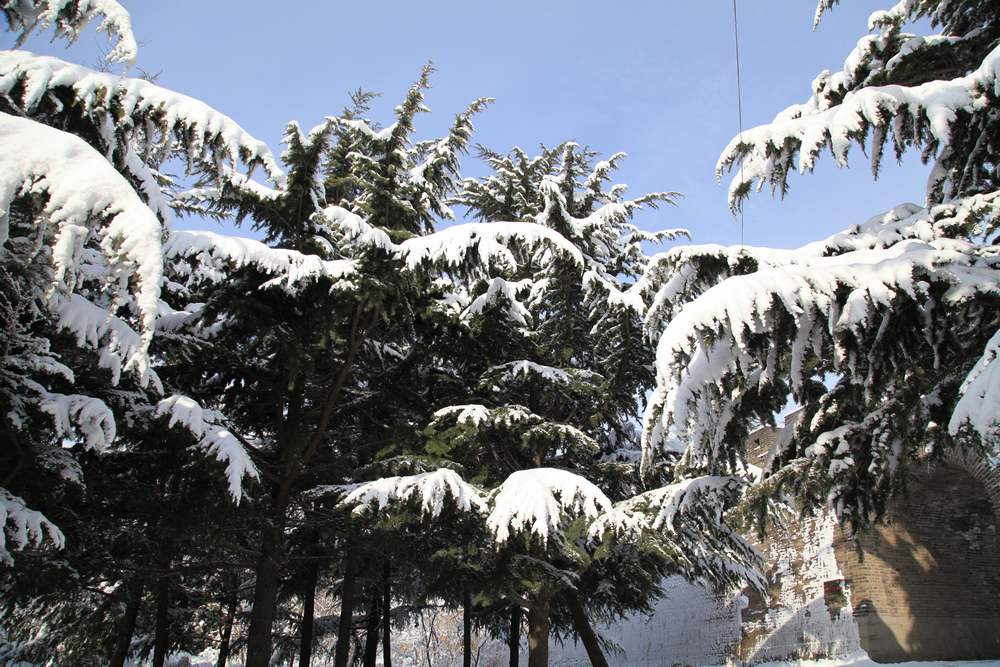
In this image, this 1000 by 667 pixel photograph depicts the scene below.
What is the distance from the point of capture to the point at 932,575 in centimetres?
1067

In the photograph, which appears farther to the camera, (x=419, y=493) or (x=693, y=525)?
(x=693, y=525)

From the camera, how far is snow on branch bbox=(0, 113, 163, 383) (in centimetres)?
204

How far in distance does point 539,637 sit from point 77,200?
Result: 7.94 metres

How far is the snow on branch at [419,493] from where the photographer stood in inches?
269

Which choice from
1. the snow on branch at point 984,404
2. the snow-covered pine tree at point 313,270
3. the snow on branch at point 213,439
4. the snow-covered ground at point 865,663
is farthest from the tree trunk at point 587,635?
the snow on branch at point 984,404

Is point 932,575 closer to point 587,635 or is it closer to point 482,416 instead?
point 587,635

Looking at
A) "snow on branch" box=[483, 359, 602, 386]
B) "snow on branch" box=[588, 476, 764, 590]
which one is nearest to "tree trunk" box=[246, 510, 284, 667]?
"snow on branch" box=[483, 359, 602, 386]

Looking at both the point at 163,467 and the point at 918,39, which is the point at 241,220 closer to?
the point at 163,467

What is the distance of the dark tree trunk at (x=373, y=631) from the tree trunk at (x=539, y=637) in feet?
14.8

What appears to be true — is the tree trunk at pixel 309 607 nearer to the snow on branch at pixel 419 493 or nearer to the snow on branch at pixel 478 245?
the snow on branch at pixel 419 493

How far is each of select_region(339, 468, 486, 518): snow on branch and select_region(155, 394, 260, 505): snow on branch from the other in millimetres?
1185

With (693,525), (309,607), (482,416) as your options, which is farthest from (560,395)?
(309,607)

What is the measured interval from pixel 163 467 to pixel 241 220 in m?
2.86

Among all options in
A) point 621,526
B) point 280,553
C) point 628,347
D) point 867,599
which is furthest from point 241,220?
point 867,599
